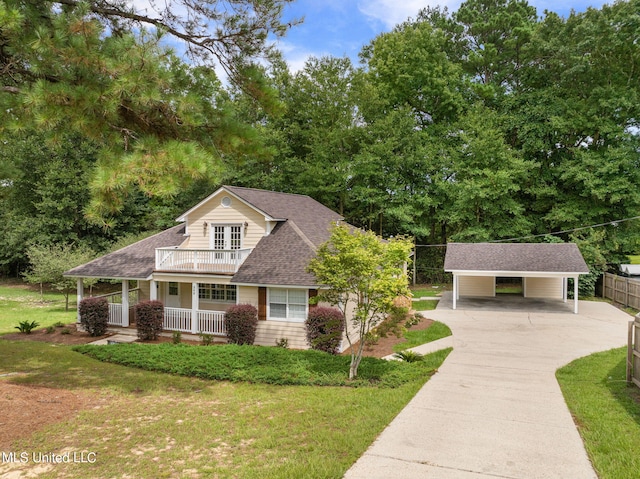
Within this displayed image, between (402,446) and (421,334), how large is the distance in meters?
9.20

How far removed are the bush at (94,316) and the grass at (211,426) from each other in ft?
19.2

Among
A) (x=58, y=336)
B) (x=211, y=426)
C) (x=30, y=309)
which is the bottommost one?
(x=30, y=309)

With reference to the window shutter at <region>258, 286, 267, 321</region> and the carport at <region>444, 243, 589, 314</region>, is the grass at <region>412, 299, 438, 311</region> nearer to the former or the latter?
the carport at <region>444, 243, 589, 314</region>

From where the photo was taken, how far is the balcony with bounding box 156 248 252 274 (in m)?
15.5

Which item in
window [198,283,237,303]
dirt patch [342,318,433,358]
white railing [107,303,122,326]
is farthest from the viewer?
window [198,283,237,303]

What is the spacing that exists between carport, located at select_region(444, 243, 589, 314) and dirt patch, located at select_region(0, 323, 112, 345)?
53.3 feet

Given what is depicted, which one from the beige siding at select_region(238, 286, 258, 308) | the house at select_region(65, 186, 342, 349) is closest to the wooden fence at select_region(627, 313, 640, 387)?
the house at select_region(65, 186, 342, 349)

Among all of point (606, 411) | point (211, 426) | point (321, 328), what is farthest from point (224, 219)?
point (606, 411)

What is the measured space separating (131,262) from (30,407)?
1078 cm

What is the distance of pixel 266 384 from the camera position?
30.3 ft

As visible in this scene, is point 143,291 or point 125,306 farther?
point 143,291

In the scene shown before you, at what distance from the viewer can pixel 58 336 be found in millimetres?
15828

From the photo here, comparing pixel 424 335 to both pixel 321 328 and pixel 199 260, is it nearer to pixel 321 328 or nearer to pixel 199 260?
pixel 321 328

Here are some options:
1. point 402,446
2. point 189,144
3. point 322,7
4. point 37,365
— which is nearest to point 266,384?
point 402,446
